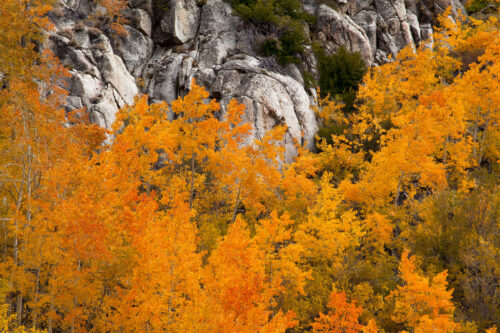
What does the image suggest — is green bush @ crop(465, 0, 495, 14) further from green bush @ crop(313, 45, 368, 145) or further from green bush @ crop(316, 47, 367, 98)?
green bush @ crop(316, 47, 367, 98)

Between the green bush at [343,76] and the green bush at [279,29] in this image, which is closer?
the green bush at [279,29]

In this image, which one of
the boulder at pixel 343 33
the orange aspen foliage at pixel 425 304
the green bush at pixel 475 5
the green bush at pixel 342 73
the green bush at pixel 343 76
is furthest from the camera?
the green bush at pixel 475 5

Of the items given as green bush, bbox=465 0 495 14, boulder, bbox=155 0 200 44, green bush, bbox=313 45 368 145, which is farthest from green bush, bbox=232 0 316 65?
green bush, bbox=465 0 495 14

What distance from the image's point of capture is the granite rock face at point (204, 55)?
30.7 meters

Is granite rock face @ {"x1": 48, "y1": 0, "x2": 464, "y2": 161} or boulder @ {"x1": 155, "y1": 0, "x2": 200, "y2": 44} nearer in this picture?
granite rock face @ {"x1": 48, "y1": 0, "x2": 464, "y2": 161}

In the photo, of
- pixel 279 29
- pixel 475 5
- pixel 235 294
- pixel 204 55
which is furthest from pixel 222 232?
pixel 475 5

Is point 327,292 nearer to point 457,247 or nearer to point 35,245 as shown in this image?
point 457,247

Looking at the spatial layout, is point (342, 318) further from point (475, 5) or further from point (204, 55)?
point (475, 5)

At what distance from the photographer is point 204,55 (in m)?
36.4

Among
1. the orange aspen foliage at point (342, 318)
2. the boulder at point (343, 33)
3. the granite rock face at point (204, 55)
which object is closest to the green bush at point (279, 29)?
the granite rock face at point (204, 55)

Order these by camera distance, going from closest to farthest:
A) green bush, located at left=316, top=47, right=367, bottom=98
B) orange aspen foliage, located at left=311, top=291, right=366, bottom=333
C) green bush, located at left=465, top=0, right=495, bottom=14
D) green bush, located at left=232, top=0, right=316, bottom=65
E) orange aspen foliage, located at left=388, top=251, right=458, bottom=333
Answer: orange aspen foliage, located at left=388, top=251, right=458, bottom=333, orange aspen foliage, located at left=311, top=291, right=366, bottom=333, green bush, located at left=232, top=0, right=316, bottom=65, green bush, located at left=316, top=47, right=367, bottom=98, green bush, located at left=465, top=0, right=495, bottom=14

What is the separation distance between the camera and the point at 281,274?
17.9 m

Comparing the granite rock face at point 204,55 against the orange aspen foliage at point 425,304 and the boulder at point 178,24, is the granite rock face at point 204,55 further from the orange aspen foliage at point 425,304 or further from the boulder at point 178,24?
the orange aspen foliage at point 425,304

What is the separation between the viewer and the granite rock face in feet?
101
